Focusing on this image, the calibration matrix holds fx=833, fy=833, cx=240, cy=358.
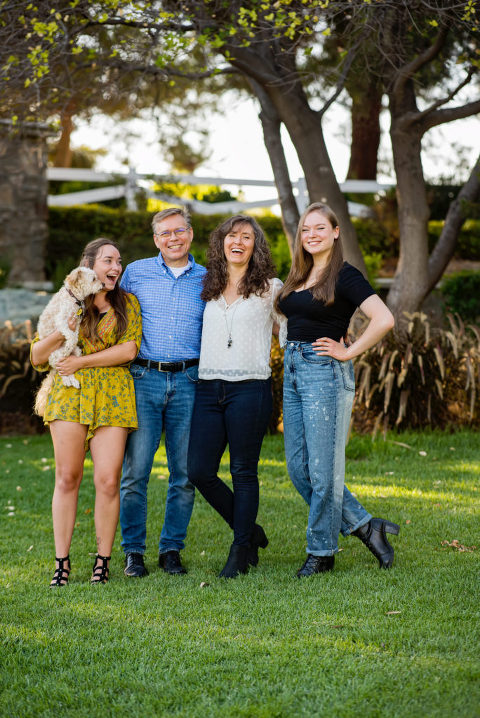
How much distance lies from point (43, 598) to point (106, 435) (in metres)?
0.83

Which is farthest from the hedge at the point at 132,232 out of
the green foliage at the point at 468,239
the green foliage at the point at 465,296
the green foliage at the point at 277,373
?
the green foliage at the point at 277,373

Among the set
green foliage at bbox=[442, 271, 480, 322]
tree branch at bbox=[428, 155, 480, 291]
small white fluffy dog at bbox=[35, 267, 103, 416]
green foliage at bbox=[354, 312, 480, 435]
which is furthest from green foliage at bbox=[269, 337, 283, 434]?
small white fluffy dog at bbox=[35, 267, 103, 416]

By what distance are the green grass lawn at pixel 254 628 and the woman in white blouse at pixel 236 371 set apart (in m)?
0.46

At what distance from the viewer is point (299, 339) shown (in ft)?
13.6

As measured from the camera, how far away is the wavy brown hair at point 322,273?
4055 millimetres

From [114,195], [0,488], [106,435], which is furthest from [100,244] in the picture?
[114,195]

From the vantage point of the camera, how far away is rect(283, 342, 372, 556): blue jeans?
4098 mm

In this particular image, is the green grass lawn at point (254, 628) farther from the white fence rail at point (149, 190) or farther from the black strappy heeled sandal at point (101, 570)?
the white fence rail at point (149, 190)

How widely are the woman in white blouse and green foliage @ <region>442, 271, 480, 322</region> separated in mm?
6088

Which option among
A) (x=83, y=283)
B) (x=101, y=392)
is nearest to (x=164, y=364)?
(x=101, y=392)

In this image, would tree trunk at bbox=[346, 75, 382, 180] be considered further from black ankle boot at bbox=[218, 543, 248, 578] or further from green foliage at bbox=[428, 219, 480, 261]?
black ankle boot at bbox=[218, 543, 248, 578]

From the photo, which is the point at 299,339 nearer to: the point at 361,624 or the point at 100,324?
the point at 100,324

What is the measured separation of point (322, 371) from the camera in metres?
4.09


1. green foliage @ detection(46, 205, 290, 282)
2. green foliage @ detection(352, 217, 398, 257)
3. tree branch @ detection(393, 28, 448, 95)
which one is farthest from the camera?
green foliage @ detection(352, 217, 398, 257)
